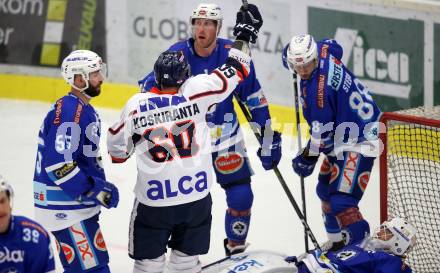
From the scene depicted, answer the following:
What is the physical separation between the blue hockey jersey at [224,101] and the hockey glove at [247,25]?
52 cm

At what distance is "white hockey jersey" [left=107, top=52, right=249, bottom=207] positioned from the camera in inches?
194

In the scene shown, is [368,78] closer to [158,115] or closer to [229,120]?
[229,120]

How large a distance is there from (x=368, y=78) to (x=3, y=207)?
4.52 m

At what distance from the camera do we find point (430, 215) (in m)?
6.31

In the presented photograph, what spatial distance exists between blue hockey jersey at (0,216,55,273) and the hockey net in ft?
7.40

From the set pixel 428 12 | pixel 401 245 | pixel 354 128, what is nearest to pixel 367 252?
pixel 401 245

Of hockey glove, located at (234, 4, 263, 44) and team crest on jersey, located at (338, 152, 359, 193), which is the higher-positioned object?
hockey glove, located at (234, 4, 263, 44)

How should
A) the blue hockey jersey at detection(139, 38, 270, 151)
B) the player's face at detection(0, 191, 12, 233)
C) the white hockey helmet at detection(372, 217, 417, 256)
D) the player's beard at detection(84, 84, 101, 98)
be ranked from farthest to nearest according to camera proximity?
the blue hockey jersey at detection(139, 38, 270, 151) → the player's beard at detection(84, 84, 101, 98) → the white hockey helmet at detection(372, 217, 417, 256) → the player's face at detection(0, 191, 12, 233)

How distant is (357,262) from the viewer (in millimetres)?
4953

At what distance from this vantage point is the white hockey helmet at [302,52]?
5.72m

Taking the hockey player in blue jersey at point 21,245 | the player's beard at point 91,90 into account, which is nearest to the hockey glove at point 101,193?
the player's beard at point 91,90

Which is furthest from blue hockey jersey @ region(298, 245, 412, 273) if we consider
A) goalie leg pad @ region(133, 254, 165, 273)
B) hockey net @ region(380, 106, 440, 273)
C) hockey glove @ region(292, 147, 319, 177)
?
hockey glove @ region(292, 147, 319, 177)

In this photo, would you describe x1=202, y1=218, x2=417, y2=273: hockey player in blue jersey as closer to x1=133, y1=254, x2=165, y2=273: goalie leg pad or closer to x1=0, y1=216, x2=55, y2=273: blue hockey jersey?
x1=133, y1=254, x2=165, y2=273: goalie leg pad

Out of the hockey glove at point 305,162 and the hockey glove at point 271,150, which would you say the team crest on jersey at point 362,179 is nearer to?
the hockey glove at point 305,162
